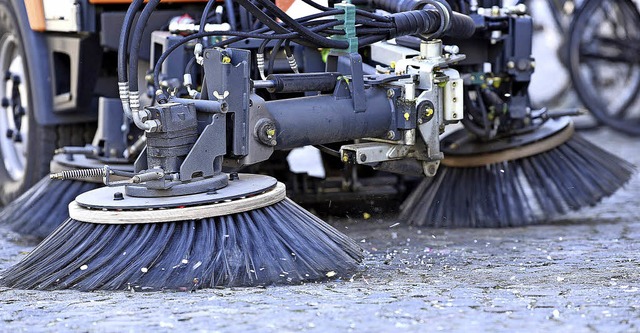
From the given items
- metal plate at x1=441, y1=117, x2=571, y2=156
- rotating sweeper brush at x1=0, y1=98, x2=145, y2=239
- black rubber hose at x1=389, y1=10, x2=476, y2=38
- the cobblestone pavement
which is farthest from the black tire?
black rubber hose at x1=389, y1=10, x2=476, y2=38

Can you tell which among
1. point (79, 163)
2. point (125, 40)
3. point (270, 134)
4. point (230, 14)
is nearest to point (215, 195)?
point (270, 134)

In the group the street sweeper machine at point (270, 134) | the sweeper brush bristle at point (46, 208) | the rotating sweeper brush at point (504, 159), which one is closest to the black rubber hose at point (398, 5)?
the street sweeper machine at point (270, 134)

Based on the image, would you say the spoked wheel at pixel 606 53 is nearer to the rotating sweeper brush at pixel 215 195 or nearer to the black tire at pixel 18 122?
the black tire at pixel 18 122

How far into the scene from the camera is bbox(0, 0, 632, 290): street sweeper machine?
338 centimetres

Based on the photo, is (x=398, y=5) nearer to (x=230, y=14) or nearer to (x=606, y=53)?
(x=230, y=14)

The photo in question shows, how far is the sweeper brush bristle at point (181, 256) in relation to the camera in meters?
3.33

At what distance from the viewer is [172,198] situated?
3.42m

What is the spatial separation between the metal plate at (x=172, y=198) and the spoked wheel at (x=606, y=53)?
4.67 m

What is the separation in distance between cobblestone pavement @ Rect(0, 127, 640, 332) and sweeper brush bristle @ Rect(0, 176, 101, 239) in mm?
270

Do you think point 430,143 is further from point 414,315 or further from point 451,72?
point 414,315

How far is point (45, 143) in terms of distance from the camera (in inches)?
209

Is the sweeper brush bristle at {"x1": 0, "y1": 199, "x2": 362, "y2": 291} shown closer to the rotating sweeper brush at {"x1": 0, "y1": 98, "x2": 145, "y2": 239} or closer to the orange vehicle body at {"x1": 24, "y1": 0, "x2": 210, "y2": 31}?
the rotating sweeper brush at {"x1": 0, "y1": 98, "x2": 145, "y2": 239}

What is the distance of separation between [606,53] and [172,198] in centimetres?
547

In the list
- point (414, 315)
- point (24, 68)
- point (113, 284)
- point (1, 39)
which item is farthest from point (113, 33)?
point (414, 315)
